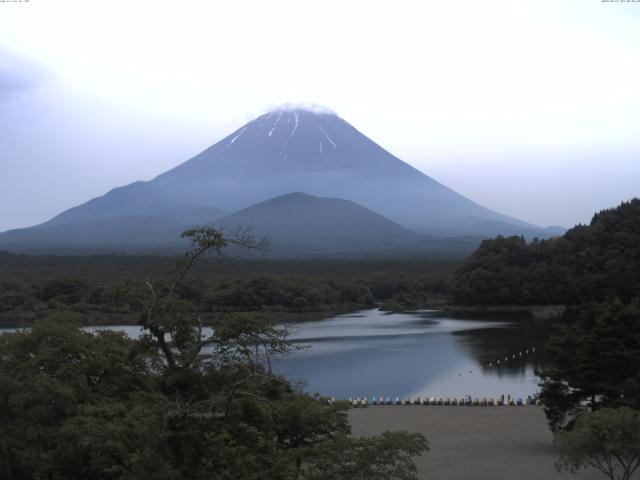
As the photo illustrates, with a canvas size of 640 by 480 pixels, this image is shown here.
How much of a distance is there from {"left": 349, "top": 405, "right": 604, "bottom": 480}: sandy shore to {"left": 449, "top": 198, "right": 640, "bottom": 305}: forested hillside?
25.7 meters

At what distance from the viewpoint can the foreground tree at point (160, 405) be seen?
5809 millimetres

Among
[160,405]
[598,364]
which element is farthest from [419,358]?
[160,405]

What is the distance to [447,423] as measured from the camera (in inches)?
600

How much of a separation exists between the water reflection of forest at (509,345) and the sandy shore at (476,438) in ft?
22.1

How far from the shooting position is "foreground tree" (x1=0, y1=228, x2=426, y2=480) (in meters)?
5.81

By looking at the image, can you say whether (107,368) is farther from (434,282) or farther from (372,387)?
(434,282)

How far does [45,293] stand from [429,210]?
11704 centimetres

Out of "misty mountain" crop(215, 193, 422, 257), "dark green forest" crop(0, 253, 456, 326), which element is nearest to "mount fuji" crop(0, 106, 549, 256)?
"misty mountain" crop(215, 193, 422, 257)

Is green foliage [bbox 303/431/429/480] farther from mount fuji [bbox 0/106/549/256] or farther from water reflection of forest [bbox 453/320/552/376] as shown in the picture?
mount fuji [bbox 0/106/549/256]

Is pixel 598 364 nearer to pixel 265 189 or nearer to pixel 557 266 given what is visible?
pixel 557 266

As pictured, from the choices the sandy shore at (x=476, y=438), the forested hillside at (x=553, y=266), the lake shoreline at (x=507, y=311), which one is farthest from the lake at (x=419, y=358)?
the forested hillside at (x=553, y=266)

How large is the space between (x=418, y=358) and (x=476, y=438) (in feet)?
39.8

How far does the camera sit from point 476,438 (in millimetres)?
13734

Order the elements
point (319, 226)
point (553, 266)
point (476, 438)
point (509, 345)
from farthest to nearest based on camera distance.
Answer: point (319, 226) → point (553, 266) → point (509, 345) → point (476, 438)
